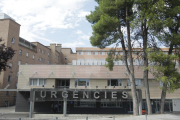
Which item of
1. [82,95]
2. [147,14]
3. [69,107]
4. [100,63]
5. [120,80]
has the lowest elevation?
[69,107]

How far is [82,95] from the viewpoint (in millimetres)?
20078

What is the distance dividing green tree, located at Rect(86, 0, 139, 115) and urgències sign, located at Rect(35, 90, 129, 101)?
413cm

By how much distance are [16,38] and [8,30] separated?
118 inches

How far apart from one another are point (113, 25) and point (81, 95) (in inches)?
360

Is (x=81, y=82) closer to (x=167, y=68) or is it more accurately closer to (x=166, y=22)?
(x=167, y=68)

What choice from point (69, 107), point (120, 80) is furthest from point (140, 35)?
point (69, 107)

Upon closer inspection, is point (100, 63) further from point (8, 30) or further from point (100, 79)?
point (8, 30)

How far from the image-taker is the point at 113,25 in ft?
52.3

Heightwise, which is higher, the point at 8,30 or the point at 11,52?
the point at 8,30

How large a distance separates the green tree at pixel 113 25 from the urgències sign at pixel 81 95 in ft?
13.6

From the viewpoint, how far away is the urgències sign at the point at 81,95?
19819 millimetres

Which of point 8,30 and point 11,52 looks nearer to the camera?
point 11,52

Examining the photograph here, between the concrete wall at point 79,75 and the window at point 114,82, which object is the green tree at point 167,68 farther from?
the window at point 114,82

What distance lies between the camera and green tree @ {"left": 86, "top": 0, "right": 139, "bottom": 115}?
15.5m
